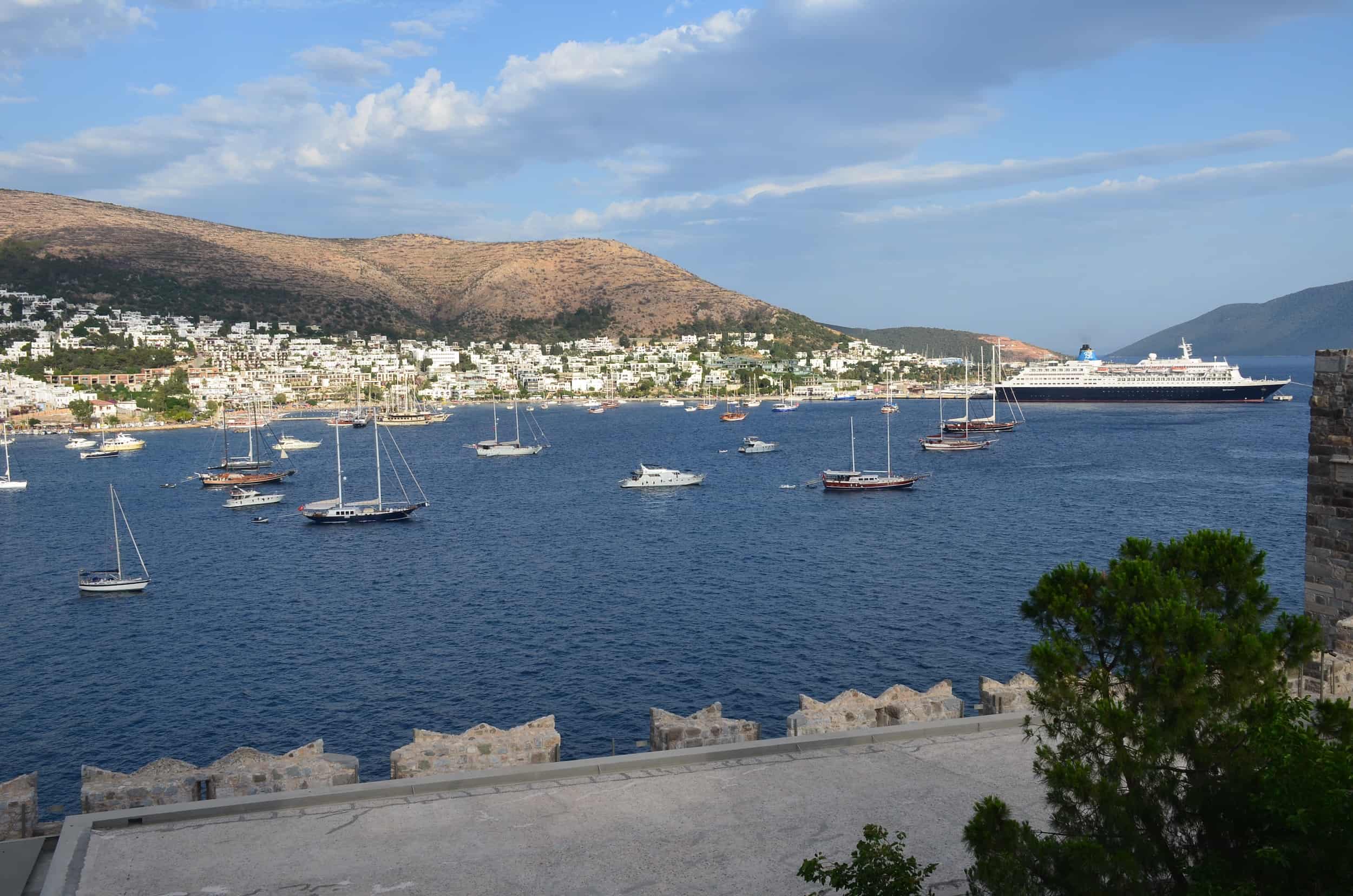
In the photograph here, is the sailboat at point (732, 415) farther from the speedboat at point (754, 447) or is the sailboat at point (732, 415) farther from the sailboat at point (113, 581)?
the sailboat at point (113, 581)

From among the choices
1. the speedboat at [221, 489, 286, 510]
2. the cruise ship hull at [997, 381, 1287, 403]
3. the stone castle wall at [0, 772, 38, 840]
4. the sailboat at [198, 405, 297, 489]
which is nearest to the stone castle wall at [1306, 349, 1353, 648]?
the stone castle wall at [0, 772, 38, 840]

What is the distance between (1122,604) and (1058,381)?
14471cm

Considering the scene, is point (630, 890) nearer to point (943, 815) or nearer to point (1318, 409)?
point (943, 815)

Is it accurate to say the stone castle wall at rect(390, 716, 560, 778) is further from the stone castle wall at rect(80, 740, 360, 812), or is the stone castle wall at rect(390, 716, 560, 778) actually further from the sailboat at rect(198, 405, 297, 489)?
the sailboat at rect(198, 405, 297, 489)

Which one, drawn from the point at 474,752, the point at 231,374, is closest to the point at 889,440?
the point at 474,752

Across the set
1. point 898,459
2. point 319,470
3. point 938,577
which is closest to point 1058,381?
point 898,459

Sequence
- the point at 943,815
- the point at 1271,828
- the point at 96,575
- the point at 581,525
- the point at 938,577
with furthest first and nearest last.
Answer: the point at 581,525
the point at 96,575
the point at 938,577
the point at 943,815
the point at 1271,828

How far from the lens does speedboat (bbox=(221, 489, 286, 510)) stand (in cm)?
6003

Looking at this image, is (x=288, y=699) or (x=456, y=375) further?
(x=456, y=375)

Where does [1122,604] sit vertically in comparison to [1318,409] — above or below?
below

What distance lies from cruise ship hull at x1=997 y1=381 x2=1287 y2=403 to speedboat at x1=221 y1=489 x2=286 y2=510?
105 m

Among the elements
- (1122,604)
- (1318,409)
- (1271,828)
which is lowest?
(1271,828)

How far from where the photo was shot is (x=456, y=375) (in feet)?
618

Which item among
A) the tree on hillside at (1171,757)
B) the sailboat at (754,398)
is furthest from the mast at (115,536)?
the sailboat at (754,398)
